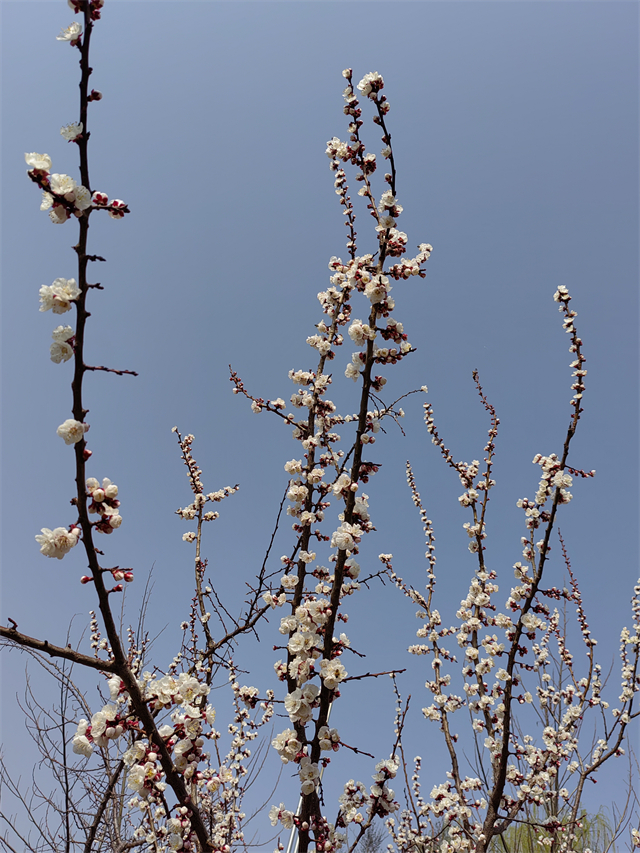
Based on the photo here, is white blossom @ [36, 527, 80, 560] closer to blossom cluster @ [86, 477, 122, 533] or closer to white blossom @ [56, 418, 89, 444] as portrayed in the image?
blossom cluster @ [86, 477, 122, 533]

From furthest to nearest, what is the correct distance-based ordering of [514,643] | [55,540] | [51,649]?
1. [514,643]
2. [55,540]
3. [51,649]

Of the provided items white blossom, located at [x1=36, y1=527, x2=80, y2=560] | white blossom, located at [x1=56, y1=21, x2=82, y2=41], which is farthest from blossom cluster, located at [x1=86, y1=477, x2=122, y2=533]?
white blossom, located at [x1=56, y1=21, x2=82, y2=41]

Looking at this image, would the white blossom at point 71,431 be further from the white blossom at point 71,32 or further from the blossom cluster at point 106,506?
the white blossom at point 71,32

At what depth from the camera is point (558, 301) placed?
4.65 m

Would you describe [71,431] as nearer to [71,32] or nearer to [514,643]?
[71,32]

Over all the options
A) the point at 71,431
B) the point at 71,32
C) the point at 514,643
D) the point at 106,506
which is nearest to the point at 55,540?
the point at 106,506

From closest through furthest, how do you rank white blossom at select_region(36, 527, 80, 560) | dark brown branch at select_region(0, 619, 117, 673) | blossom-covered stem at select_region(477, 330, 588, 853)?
1. dark brown branch at select_region(0, 619, 117, 673)
2. white blossom at select_region(36, 527, 80, 560)
3. blossom-covered stem at select_region(477, 330, 588, 853)

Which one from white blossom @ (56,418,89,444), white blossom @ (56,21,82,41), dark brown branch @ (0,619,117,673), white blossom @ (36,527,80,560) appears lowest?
dark brown branch @ (0,619,117,673)

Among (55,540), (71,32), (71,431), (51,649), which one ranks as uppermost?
(71,32)

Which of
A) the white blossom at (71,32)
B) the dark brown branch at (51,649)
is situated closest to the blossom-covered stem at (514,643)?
the dark brown branch at (51,649)

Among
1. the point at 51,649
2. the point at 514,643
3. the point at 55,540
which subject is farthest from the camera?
the point at 514,643

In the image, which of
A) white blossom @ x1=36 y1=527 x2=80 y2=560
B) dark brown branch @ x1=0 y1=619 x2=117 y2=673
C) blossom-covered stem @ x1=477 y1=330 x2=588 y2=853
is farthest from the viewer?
blossom-covered stem @ x1=477 y1=330 x2=588 y2=853

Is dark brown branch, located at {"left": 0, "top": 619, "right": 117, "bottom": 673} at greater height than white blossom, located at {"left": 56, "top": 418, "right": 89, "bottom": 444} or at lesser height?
lesser

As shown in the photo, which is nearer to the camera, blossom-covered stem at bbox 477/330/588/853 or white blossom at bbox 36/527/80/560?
white blossom at bbox 36/527/80/560
